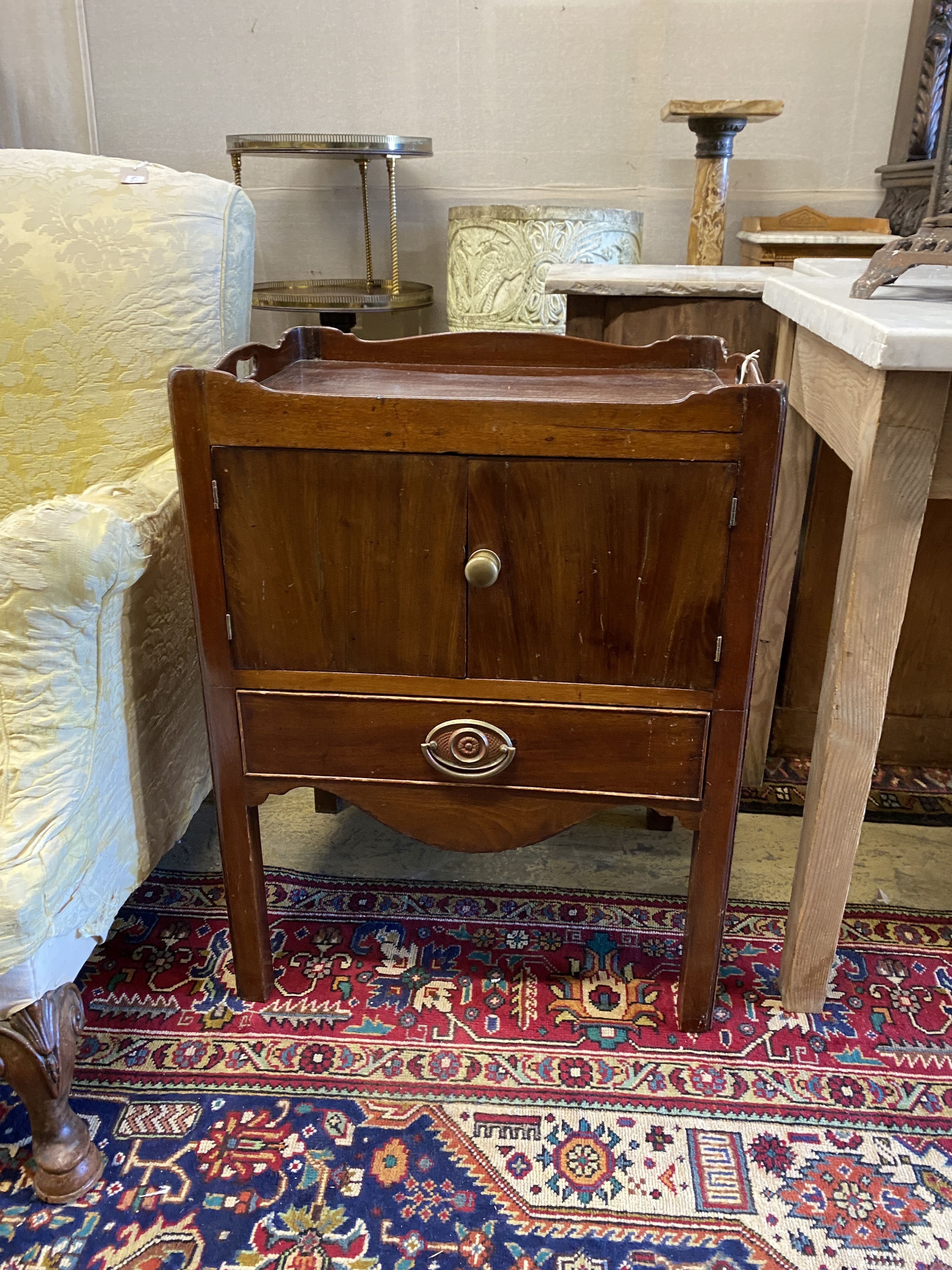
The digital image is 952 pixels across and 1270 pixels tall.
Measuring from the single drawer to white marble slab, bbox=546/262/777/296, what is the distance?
82 centimetres

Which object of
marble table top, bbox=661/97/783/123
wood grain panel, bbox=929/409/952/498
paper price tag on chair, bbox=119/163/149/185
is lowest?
wood grain panel, bbox=929/409/952/498

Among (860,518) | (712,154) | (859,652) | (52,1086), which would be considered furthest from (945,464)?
(712,154)

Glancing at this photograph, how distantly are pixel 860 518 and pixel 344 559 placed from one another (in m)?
0.51

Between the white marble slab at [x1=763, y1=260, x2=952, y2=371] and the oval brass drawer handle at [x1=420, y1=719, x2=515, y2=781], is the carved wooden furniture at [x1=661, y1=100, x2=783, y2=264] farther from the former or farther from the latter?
the oval brass drawer handle at [x1=420, y1=719, x2=515, y2=781]

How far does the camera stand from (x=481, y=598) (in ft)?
3.01

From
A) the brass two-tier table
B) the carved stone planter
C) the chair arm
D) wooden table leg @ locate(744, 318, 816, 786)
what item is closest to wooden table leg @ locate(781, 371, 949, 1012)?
wooden table leg @ locate(744, 318, 816, 786)

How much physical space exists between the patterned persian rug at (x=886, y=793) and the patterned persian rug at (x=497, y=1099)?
0.83 ft

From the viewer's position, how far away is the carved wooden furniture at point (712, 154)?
6.24 feet

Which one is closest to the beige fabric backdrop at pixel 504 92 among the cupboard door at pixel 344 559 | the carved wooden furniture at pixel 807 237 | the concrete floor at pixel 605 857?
the carved wooden furniture at pixel 807 237

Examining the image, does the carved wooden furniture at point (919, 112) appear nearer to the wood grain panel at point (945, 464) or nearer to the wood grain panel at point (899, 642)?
the wood grain panel at point (899, 642)

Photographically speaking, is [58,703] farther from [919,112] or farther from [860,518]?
[919,112]

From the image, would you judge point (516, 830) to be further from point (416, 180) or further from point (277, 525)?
point (416, 180)

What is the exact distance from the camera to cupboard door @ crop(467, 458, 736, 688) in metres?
0.87

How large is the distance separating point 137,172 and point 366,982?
1.12 m
